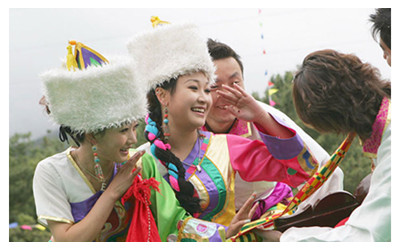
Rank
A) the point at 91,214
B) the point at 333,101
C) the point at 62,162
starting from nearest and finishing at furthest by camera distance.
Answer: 1. the point at 333,101
2. the point at 91,214
3. the point at 62,162

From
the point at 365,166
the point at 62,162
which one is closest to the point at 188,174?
the point at 62,162

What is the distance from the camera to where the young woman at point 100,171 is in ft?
9.36

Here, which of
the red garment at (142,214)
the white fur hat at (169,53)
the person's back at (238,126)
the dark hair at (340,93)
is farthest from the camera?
the person's back at (238,126)

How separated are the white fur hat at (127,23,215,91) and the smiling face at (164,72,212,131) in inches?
2.4

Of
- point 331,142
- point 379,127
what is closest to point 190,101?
point 379,127

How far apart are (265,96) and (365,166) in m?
1.88

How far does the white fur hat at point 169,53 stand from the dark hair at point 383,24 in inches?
42.1

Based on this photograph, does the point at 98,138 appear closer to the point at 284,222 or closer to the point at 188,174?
the point at 188,174

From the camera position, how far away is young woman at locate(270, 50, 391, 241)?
246cm

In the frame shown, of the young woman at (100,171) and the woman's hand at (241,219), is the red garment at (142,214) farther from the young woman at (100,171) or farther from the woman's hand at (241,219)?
the woman's hand at (241,219)

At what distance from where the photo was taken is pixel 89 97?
2.85 metres

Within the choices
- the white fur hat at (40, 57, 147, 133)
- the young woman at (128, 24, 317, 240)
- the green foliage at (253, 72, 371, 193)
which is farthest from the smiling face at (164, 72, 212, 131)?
the green foliage at (253, 72, 371, 193)

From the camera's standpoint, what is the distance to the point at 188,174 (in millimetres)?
3318

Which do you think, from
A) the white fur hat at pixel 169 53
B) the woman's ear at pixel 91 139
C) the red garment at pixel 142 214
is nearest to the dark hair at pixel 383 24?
the white fur hat at pixel 169 53
